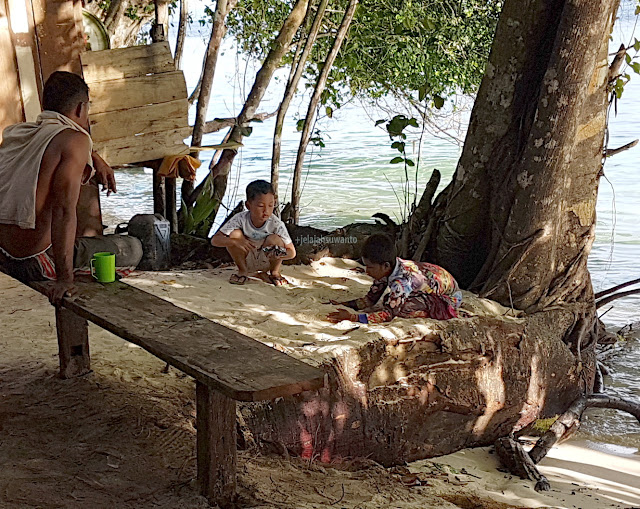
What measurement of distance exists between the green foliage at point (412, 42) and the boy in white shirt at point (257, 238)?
349cm

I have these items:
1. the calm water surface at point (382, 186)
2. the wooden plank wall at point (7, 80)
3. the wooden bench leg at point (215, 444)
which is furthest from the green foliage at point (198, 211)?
the wooden bench leg at point (215, 444)

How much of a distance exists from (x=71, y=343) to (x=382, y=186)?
49.2ft

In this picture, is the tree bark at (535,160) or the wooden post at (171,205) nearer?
the tree bark at (535,160)

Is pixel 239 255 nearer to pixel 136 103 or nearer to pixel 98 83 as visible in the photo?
pixel 136 103

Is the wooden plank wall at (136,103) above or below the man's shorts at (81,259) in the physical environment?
above

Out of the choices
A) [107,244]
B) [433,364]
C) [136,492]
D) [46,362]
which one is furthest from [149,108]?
[136,492]

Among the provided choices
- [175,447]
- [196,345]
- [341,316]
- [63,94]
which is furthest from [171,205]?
[196,345]

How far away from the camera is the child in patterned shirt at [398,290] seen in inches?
→ 189

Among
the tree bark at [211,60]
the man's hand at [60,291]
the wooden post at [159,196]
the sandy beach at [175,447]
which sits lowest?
the sandy beach at [175,447]

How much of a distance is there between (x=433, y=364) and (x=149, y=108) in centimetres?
368

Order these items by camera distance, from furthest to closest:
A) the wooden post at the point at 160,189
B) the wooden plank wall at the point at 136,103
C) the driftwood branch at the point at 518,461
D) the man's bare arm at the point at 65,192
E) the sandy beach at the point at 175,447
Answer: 1. the wooden post at the point at 160,189
2. the wooden plank wall at the point at 136,103
3. the driftwood branch at the point at 518,461
4. the man's bare arm at the point at 65,192
5. the sandy beach at the point at 175,447

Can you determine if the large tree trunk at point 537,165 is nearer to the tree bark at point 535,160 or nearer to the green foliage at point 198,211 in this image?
the tree bark at point 535,160

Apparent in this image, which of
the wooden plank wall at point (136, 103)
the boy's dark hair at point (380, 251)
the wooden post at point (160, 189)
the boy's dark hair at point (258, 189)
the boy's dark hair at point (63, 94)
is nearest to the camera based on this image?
the boy's dark hair at point (63, 94)

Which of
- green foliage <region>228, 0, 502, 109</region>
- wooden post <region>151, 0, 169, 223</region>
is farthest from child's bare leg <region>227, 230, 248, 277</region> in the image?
green foliage <region>228, 0, 502, 109</region>
